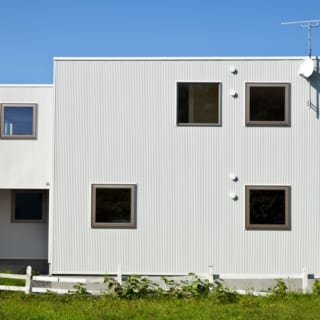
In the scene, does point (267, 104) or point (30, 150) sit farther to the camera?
point (30, 150)

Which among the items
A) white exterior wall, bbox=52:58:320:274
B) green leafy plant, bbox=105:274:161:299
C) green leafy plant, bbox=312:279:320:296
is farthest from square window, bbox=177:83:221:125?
green leafy plant, bbox=312:279:320:296

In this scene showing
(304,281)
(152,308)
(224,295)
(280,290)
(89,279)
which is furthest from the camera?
(304,281)

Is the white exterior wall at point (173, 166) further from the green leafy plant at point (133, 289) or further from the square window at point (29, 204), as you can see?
the square window at point (29, 204)

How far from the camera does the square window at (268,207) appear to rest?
48.9 feet

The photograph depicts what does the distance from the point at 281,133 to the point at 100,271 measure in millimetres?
5531

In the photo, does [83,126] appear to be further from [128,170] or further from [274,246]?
[274,246]

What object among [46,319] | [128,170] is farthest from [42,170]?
Result: [46,319]

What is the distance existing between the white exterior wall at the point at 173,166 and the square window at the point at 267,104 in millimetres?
155

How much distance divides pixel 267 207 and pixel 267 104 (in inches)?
99.7

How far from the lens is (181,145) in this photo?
15148 millimetres

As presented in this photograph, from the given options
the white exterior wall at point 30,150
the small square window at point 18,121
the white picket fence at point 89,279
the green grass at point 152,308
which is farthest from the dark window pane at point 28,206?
the green grass at point 152,308

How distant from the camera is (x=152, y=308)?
11.4 m

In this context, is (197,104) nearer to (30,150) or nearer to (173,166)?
(173,166)

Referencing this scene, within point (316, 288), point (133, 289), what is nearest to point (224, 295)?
point (133, 289)
